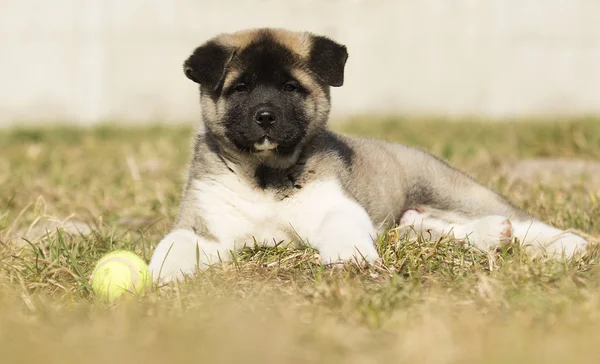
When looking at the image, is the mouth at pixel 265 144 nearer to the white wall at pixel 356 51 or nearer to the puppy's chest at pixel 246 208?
the puppy's chest at pixel 246 208

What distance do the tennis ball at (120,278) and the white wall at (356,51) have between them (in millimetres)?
8825

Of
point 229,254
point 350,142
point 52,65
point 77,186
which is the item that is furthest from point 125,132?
point 229,254

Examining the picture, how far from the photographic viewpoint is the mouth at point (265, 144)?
14.4 ft

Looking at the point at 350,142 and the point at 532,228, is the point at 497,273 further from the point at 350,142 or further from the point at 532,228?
the point at 350,142

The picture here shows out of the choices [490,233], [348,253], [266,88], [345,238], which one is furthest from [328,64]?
[490,233]

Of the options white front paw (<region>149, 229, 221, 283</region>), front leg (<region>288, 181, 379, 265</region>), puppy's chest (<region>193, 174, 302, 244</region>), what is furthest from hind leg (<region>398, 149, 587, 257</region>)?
white front paw (<region>149, 229, 221, 283</region>)

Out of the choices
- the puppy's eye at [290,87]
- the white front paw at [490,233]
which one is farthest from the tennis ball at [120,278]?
the white front paw at [490,233]

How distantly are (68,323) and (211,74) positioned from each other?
174 centimetres

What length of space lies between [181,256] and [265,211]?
531 mm

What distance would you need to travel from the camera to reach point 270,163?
15.1 ft

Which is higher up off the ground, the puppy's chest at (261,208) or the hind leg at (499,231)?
the puppy's chest at (261,208)

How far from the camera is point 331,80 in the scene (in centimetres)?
465

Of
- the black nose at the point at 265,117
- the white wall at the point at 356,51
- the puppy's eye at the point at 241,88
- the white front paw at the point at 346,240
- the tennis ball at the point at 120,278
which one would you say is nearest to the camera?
the tennis ball at the point at 120,278

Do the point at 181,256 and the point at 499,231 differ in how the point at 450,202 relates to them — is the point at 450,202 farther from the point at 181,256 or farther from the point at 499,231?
the point at 181,256
